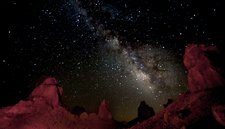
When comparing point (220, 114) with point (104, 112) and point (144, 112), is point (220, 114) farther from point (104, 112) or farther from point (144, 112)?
point (144, 112)

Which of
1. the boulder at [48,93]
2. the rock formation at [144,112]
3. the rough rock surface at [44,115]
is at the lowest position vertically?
the rock formation at [144,112]

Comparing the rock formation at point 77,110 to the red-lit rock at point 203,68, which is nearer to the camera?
the red-lit rock at point 203,68

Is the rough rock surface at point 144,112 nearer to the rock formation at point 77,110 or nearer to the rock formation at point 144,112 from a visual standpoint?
the rock formation at point 144,112

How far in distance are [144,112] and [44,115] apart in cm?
3566

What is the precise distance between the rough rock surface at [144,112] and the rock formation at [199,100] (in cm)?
2604

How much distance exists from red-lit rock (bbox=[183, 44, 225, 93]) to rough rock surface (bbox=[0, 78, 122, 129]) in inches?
784

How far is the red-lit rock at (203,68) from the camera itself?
16750 mm

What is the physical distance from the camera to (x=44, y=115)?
20.1 metres

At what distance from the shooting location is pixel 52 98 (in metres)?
23.5

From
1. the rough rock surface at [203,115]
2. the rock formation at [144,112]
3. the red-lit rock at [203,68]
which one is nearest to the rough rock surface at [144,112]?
the rock formation at [144,112]

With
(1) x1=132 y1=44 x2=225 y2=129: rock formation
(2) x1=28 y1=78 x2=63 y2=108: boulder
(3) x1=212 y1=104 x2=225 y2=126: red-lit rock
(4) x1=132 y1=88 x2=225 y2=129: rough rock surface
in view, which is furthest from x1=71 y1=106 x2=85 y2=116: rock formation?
(3) x1=212 y1=104 x2=225 y2=126: red-lit rock

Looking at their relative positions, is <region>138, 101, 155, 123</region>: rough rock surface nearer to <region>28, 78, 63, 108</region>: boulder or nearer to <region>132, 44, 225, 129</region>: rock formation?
<region>132, 44, 225, 129</region>: rock formation

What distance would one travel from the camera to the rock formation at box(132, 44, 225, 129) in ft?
33.8

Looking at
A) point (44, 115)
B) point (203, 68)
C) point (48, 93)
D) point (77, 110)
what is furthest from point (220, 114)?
point (77, 110)
